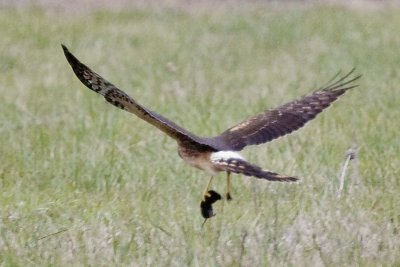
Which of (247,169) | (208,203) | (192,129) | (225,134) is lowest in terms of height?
(208,203)

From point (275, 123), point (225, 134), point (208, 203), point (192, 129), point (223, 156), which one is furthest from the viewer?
point (192, 129)

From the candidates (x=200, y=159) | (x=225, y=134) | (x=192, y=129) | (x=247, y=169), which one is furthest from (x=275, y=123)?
(x=192, y=129)

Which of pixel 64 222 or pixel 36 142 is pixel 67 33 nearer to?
pixel 36 142

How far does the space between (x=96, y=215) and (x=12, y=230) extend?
0.47 metres

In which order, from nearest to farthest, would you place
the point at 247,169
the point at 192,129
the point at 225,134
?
the point at 247,169 < the point at 225,134 < the point at 192,129

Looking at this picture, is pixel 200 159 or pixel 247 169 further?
pixel 200 159

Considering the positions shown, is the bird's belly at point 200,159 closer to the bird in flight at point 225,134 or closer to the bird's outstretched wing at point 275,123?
the bird in flight at point 225,134

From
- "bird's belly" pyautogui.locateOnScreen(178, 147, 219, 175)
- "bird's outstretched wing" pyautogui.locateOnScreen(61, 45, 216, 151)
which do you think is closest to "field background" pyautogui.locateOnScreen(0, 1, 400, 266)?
"bird's belly" pyautogui.locateOnScreen(178, 147, 219, 175)

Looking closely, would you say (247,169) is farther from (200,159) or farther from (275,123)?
(275,123)

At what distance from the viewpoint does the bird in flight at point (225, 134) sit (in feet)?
17.5

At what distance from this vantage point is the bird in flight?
210 inches

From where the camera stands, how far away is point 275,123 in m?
6.38

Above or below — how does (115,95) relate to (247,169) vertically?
above

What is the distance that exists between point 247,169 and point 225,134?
953mm
